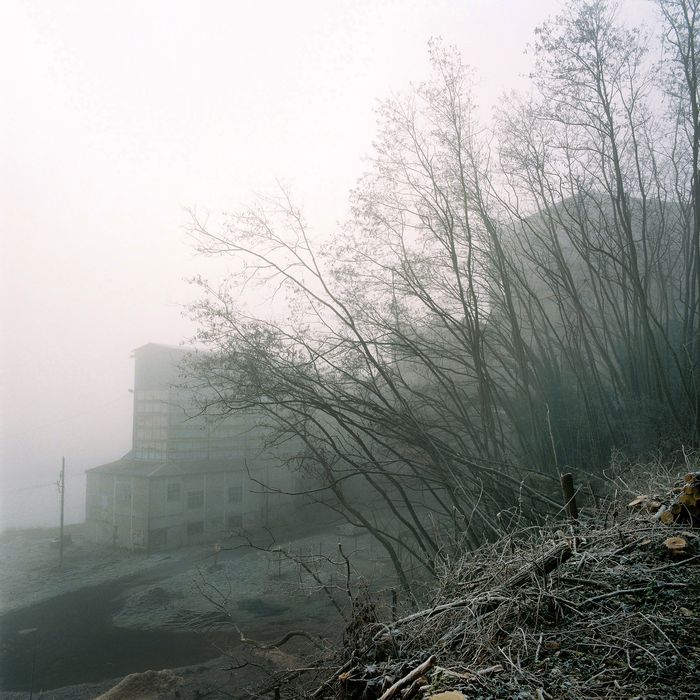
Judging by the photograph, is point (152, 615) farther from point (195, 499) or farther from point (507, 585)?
point (507, 585)

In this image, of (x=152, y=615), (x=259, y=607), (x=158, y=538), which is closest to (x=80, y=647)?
(x=152, y=615)

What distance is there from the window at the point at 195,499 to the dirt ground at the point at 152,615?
1.69 meters

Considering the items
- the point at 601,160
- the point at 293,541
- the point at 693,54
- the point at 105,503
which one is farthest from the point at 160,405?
the point at 693,54

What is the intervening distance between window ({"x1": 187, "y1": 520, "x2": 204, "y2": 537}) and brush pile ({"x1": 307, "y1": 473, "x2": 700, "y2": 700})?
16.6 m

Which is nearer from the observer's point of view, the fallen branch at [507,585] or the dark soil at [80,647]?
the fallen branch at [507,585]

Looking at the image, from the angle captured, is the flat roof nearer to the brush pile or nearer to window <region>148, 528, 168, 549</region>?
window <region>148, 528, 168, 549</region>

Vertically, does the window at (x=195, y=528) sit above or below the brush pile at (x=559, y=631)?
below

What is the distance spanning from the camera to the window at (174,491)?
55.7 feet

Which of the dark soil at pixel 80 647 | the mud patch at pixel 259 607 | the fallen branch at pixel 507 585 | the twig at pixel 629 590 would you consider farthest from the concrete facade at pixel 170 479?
the twig at pixel 629 590

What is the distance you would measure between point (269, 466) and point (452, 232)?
49.7 feet

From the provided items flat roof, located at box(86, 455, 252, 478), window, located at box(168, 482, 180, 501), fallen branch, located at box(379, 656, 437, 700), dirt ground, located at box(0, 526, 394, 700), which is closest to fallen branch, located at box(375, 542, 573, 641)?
fallen branch, located at box(379, 656, 437, 700)

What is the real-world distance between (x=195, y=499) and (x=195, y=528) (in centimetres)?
103

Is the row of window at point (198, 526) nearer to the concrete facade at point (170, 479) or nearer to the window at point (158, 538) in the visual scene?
the concrete facade at point (170, 479)

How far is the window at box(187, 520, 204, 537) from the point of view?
57.2 feet
